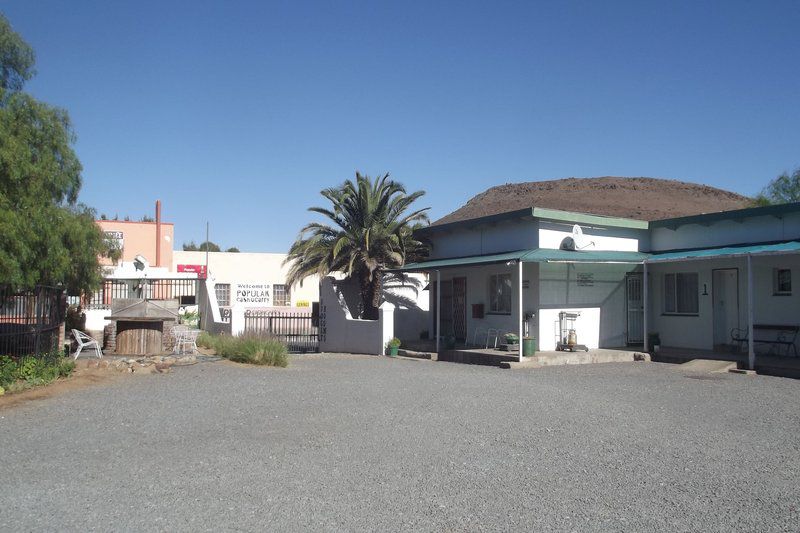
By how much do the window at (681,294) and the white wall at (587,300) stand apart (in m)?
1.08

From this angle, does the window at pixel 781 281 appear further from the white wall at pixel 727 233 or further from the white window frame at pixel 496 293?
the white window frame at pixel 496 293

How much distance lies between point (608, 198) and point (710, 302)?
3789cm

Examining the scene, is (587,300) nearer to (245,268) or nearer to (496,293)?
(496,293)

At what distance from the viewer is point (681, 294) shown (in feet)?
63.8

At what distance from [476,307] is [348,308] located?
511 cm

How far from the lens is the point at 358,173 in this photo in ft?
77.2

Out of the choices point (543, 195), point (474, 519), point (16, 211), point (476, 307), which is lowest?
point (474, 519)

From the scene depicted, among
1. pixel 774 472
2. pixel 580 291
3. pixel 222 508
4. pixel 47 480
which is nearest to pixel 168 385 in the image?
pixel 47 480

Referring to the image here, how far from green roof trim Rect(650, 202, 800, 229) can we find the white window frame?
192 inches

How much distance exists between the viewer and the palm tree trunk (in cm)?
2350

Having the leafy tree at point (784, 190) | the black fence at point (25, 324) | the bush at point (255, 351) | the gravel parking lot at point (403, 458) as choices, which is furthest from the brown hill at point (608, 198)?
the gravel parking lot at point (403, 458)

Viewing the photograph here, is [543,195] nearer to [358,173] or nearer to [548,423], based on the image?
[358,173]

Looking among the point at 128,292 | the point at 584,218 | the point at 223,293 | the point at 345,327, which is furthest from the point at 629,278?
the point at 223,293

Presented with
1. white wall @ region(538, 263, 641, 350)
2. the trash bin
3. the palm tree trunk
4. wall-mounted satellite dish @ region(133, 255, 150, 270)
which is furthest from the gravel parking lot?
wall-mounted satellite dish @ region(133, 255, 150, 270)
